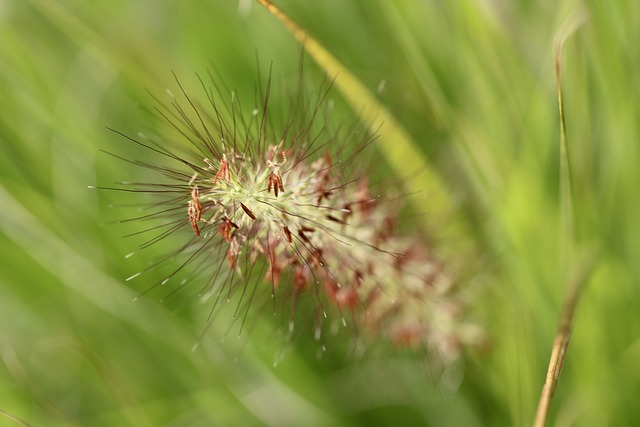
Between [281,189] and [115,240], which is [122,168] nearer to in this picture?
[115,240]

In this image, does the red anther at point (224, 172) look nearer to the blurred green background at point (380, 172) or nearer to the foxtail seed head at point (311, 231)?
the foxtail seed head at point (311, 231)

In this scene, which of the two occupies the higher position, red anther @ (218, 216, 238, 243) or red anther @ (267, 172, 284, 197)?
red anther @ (267, 172, 284, 197)

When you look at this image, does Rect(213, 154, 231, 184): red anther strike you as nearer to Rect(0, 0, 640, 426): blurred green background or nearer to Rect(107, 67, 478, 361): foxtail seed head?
Rect(107, 67, 478, 361): foxtail seed head

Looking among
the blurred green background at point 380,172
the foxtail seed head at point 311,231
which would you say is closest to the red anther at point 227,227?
the foxtail seed head at point 311,231

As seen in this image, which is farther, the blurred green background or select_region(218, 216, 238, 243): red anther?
the blurred green background

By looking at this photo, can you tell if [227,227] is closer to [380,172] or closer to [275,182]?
[275,182]

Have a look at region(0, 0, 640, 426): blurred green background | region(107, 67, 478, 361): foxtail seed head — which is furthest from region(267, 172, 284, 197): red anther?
region(0, 0, 640, 426): blurred green background

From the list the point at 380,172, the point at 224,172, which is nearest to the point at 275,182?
the point at 224,172
